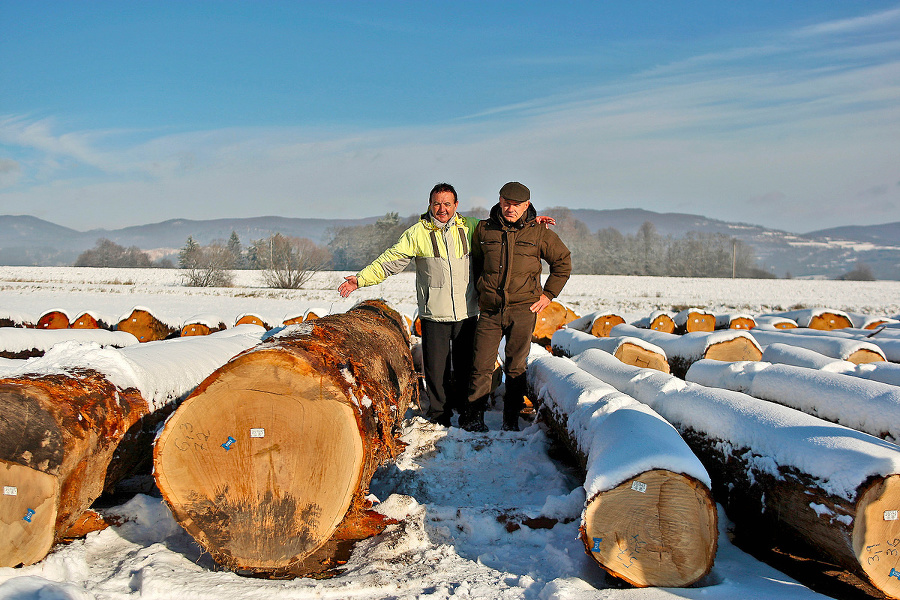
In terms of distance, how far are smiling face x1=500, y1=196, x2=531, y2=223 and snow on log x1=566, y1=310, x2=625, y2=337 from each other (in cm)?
536

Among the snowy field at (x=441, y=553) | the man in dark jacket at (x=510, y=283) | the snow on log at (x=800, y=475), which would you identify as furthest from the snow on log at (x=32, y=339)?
the snow on log at (x=800, y=475)

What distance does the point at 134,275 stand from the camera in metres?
41.8

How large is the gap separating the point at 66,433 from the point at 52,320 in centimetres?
750

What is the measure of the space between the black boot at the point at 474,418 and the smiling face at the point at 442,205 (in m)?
1.70

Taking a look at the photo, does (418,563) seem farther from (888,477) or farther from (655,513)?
(888,477)

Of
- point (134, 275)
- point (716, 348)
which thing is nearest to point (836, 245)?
point (134, 275)

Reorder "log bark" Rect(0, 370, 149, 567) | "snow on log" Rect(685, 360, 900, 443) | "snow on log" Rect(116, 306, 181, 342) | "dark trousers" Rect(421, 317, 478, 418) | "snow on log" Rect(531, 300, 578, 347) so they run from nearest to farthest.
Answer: "log bark" Rect(0, 370, 149, 567) → "snow on log" Rect(685, 360, 900, 443) → "dark trousers" Rect(421, 317, 478, 418) → "snow on log" Rect(116, 306, 181, 342) → "snow on log" Rect(531, 300, 578, 347)

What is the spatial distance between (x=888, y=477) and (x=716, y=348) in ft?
12.5

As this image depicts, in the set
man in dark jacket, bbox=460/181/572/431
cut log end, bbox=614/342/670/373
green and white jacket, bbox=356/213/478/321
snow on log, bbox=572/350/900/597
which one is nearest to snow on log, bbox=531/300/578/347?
cut log end, bbox=614/342/670/373

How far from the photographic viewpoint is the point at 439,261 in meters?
5.02

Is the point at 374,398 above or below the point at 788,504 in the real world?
above

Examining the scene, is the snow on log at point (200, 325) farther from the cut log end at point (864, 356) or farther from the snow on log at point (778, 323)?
the snow on log at point (778, 323)

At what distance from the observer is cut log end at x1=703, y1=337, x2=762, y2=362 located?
6.09m

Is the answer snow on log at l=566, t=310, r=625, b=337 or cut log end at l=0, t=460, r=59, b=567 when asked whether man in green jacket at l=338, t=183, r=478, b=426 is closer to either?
cut log end at l=0, t=460, r=59, b=567
